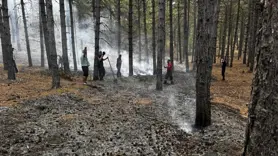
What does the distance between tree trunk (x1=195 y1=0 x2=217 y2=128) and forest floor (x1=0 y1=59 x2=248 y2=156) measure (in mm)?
532

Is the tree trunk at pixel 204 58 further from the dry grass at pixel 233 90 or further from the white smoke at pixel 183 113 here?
the dry grass at pixel 233 90

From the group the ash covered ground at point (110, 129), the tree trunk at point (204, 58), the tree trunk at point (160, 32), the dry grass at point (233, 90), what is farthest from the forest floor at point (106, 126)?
the tree trunk at point (160, 32)

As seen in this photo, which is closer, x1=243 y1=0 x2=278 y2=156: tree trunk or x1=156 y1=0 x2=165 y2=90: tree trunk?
x1=243 y1=0 x2=278 y2=156: tree trunk

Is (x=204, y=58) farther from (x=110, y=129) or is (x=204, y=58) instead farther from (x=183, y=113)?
(x=110, y=129)

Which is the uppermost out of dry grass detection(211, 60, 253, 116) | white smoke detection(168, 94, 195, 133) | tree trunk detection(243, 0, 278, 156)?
tree trunk detection(243, 0, 278, 156)

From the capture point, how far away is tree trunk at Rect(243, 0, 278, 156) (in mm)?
2934

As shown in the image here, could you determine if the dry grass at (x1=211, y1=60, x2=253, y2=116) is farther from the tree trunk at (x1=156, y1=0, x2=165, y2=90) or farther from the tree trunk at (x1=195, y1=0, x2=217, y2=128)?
the tree trunk at (x1=195, y1=0, x2=217, y2=128)

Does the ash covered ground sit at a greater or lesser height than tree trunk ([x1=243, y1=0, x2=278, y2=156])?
lesser

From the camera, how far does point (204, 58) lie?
339 inches

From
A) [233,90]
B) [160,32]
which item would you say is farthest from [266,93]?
A: [233,90]

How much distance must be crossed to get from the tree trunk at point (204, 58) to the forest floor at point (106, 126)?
1.75ft

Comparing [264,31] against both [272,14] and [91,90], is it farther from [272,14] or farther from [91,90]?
[91,90]

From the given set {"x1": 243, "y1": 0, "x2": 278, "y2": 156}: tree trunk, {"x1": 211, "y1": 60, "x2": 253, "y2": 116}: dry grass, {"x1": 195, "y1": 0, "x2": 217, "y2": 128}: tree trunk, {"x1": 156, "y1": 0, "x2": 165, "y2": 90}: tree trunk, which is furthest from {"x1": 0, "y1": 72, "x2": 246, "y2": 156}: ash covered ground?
{"x1": 156, "y1": 0, "x2": 165, "y2": 90}: tree trunk

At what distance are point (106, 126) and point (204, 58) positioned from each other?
12.4 feet
